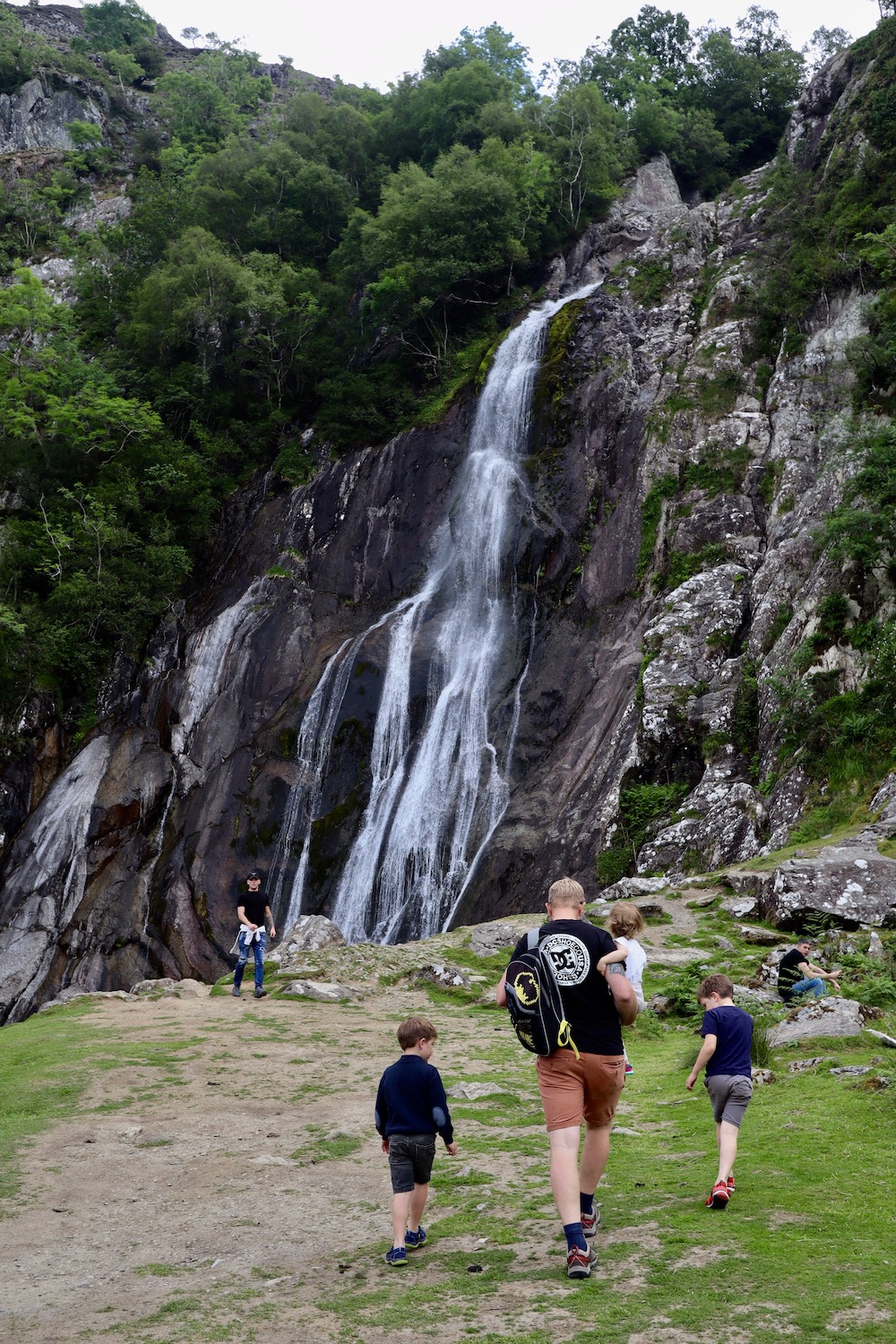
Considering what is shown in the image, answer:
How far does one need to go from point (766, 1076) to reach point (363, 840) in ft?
52.6

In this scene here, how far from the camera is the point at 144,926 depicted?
23906 mm

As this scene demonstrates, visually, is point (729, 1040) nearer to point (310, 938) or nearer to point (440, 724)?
point (310, 938)

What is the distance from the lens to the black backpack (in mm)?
4496

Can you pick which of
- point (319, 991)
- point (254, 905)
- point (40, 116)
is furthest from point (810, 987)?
point (40, 116)

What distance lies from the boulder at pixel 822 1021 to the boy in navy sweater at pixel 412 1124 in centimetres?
360

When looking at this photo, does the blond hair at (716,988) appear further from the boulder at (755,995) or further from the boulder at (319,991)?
the boulder at (319,991)

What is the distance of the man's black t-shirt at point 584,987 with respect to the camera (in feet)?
14.9

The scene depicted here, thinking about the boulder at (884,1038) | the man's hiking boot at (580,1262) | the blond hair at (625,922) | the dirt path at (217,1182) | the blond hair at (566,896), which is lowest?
the dirt path at (217,1182)

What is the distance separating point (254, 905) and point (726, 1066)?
7.80m

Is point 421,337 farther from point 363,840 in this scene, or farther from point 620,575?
point 363,840

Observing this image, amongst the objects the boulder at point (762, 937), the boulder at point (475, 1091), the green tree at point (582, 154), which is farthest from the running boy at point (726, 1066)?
the green tree at point (582, 154)

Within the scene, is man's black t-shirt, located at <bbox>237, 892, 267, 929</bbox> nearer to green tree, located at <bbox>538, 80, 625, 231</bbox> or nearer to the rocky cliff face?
the rocky cliff face

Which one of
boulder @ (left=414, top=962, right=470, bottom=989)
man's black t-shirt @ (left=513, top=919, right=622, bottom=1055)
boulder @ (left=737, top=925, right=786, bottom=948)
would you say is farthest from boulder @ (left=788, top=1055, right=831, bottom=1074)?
boulder @ (left=414, top=962, right=470, bottom=989)

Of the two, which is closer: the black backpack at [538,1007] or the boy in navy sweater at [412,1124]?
the black backpack at [538,1007]
